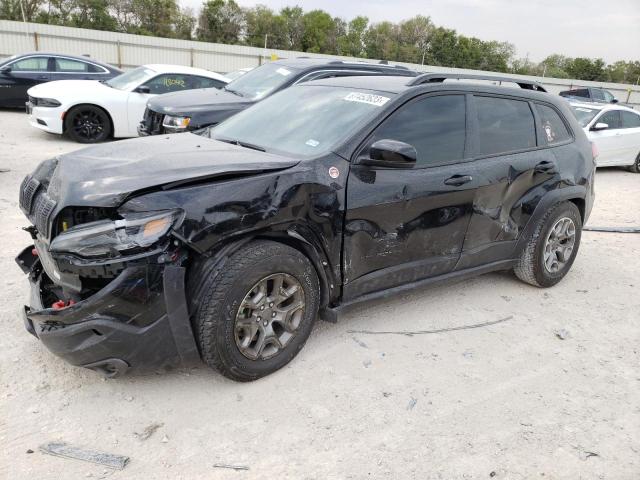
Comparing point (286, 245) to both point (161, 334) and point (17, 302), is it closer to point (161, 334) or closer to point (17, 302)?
point (161, 334)

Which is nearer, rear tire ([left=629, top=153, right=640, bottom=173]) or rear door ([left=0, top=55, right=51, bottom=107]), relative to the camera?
rear door ([left=0, top=55, right=51, bottom=107])

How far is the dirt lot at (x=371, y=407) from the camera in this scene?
263 cm

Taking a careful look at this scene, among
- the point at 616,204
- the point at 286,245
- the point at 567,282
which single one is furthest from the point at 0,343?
the point at 616,204

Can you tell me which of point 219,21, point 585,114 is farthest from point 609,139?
point 219,21

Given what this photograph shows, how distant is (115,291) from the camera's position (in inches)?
102

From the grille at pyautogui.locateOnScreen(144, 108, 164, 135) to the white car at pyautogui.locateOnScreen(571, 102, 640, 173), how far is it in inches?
322

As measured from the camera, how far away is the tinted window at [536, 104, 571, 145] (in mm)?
4703

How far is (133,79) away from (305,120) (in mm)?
7895

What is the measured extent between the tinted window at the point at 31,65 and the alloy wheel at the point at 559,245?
12.2m

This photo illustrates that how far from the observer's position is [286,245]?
3129 millimetres

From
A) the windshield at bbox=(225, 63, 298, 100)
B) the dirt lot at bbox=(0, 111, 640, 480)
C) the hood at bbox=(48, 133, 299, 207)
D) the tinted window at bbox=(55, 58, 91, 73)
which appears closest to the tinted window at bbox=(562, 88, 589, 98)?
the windshield at bbox=(225, 63, 298, 100)

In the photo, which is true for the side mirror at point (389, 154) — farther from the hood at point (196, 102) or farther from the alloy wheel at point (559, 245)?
the hood at point (196, 102)

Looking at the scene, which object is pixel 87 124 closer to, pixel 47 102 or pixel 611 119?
pixel 47 102

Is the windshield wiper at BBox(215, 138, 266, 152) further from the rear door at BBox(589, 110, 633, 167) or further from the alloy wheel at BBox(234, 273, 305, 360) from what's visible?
the rear door at BBox(589, 110, 633, 167)
